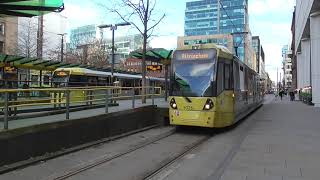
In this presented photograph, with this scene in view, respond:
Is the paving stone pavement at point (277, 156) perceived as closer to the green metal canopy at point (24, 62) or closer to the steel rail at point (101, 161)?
the steel rail at point (101, 161)

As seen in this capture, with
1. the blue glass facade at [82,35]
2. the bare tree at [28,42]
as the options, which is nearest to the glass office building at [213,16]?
the bare tree at [28,42]

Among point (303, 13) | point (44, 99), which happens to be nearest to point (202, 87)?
point (44, 99)

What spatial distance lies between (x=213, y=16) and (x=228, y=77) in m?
18.8

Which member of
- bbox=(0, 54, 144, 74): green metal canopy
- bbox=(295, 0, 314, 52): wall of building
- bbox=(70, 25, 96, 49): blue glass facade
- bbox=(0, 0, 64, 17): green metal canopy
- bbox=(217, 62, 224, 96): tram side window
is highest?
bbox=(70, 25, 96, 49): blue glass facade

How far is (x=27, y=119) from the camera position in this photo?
12.4 meters

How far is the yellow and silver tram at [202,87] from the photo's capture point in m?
16.5

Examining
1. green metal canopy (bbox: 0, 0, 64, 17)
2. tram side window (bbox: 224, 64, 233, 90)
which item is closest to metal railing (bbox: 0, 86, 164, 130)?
green metal canopy (bbox: 0, 0, 64, 17)

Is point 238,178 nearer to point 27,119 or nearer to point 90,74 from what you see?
point 27,119

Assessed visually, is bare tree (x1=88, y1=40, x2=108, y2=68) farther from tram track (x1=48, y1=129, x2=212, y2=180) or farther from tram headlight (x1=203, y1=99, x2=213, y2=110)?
tram track (x1=48, y1=129, x2=212, y2=180)

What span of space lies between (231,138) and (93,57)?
178ft

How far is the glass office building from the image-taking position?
34125 millimetres

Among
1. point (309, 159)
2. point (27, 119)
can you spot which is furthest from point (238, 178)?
point (27, 119)

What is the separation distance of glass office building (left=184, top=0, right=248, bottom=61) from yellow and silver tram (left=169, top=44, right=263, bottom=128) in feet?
49.8

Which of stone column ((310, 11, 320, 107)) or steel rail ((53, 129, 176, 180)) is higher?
stone column ((310, 11, 320, 107))
